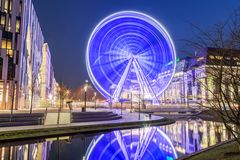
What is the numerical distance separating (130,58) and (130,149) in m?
28.2

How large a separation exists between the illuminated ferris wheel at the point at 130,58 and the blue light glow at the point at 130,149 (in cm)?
2052

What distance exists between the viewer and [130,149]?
1538cm

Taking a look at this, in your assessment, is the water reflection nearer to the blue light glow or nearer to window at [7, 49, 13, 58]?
the blue light glow

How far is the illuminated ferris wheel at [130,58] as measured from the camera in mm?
38594

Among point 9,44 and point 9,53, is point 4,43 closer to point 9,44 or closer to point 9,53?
point 9,44

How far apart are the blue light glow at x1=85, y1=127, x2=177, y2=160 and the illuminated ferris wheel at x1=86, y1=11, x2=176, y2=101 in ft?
67.3

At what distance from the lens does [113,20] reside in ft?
132

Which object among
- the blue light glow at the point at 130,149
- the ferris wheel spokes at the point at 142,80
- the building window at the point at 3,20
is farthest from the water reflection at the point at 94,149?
the building window at the point at 3,20

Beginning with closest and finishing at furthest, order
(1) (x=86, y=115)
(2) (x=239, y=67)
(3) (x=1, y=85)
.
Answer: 1. (2) (x=239, y=67)
2. (1) (x=86, y=115)
3. (3) (x=1, y=85)

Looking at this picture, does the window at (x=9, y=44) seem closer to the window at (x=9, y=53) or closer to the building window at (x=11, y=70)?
the window at (x=9, y=53)

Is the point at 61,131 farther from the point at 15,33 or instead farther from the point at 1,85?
the point at 15,33

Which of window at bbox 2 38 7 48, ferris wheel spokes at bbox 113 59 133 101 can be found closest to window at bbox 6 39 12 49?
window at bbox 2 38 7 48

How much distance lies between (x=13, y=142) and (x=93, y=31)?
25.5 m

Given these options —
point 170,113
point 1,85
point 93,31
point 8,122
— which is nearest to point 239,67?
point 8,122
